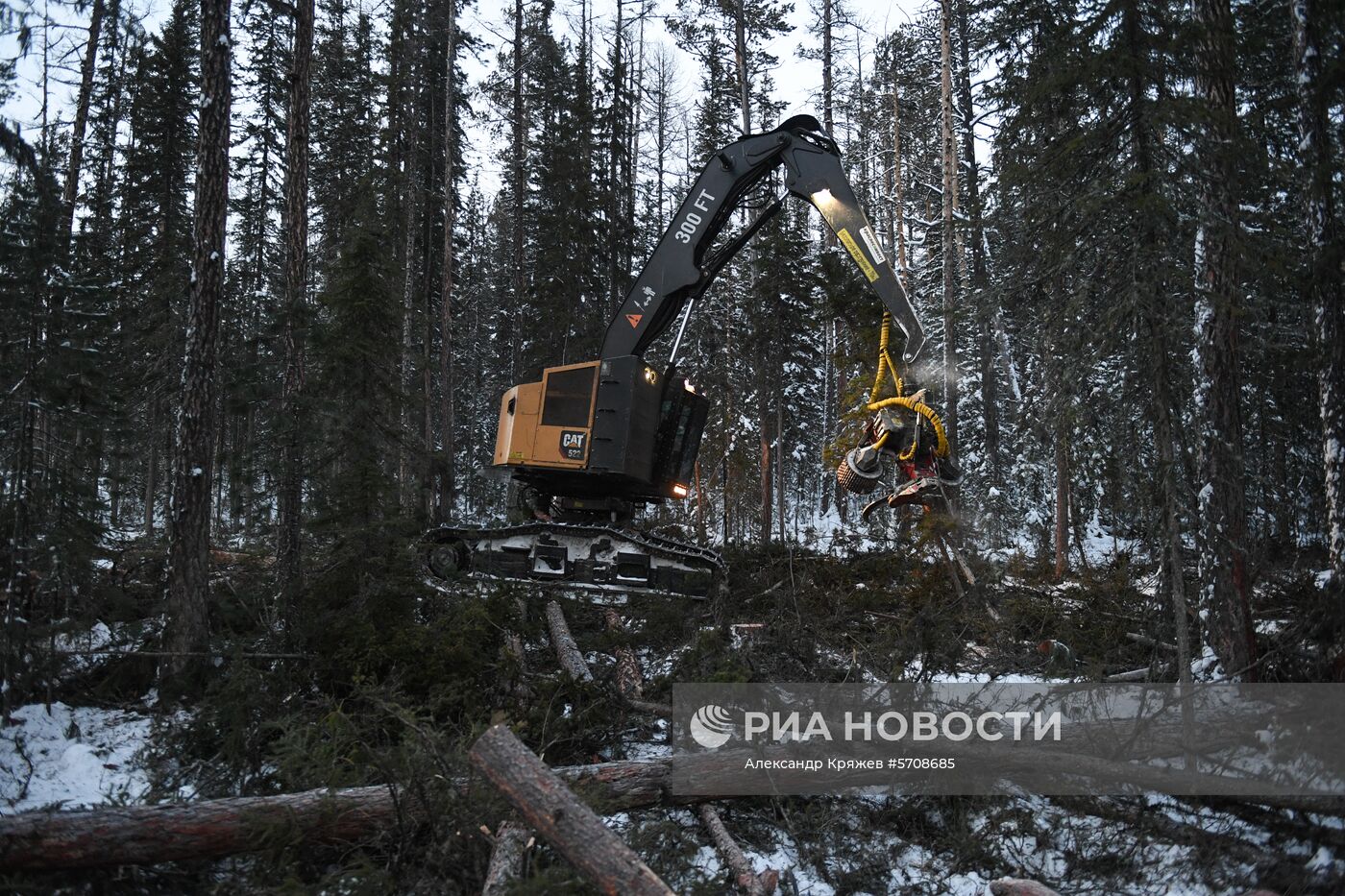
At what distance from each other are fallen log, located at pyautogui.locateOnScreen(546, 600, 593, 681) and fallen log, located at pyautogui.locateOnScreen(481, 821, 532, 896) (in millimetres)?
2444

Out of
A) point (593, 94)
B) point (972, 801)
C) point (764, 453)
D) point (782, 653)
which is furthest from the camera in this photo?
point (593, 94)

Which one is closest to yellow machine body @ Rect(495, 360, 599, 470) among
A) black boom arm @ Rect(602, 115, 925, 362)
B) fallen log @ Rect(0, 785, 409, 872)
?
black boom arm @ Rect(602, 115, 925, 362)

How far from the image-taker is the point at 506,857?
4121mm

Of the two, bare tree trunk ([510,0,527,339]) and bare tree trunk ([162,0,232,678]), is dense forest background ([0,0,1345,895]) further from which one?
bare tree trunk ([510,0,527,339])

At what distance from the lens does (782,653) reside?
7.22 metres

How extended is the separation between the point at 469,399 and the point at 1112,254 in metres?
32.9

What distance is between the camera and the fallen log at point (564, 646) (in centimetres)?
779

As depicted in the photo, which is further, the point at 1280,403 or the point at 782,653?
the point at 1280,403

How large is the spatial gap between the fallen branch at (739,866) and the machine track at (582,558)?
6399 mm

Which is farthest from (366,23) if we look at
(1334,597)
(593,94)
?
(1334,597)

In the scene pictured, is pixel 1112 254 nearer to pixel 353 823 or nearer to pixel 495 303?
pixel 353 823

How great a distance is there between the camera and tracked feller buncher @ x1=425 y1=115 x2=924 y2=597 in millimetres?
11195

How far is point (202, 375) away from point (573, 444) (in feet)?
16.2

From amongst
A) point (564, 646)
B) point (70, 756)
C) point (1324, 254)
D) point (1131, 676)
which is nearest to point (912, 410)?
point (1131, 676)
